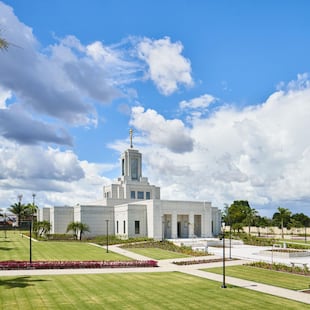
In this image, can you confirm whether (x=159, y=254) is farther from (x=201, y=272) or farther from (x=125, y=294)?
(x=125, y=294)

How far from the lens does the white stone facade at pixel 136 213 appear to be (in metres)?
56.9

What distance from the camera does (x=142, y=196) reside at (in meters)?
68.2

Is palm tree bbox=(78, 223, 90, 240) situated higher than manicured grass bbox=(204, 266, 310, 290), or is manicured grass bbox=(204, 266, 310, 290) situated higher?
palm tree bbox=(78, 223, 90, 240)

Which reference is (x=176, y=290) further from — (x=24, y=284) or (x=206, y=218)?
(x=206, y=218)

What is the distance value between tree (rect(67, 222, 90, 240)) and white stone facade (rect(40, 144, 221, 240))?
1.86 metres

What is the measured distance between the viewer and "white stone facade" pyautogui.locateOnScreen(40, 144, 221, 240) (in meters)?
56.9

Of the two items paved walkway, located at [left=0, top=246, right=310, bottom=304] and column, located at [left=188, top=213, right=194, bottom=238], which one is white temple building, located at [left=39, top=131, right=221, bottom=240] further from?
paved walkway, located at [left=0, top=246, right=310, bottom=304]

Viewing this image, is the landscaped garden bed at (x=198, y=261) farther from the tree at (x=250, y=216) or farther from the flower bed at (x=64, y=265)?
the tree at (x=250, y=216)

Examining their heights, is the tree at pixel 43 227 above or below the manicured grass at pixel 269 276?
above

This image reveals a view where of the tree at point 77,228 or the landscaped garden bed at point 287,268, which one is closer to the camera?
the landscaped garden bed at point 287,268

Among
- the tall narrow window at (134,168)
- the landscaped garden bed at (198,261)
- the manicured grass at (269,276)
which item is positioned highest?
the tall narrow window at (134,168)

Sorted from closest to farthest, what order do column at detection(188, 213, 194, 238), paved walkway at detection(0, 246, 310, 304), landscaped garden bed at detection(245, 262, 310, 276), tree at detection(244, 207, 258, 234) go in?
paved walkway at detection(0, 246, 310, 304), landscaped garden bed at detection(245, 262, 310, 276), column at detection(188, 213, 194, 238), tree at detection(244, 207, 258, 234)

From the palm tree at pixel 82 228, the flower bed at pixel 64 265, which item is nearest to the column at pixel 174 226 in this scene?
the palm tree at pixel 82 228

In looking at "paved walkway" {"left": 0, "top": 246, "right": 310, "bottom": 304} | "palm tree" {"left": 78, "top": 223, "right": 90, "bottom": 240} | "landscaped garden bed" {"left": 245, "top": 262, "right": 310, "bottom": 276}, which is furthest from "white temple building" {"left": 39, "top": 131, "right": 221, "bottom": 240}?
"landscaped garden bed" {"left": 245, "top": 262, "right": 310, "bottom": 276}
